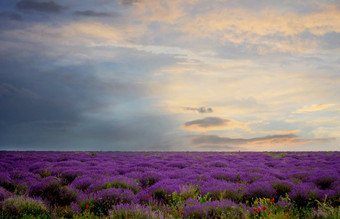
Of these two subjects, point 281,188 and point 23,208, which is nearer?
point 23,208

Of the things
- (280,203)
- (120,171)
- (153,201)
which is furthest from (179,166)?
(280,203)

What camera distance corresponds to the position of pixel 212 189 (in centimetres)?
664

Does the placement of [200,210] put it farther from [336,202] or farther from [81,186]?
[81,186]

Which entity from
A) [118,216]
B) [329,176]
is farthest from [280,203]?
[329,176]

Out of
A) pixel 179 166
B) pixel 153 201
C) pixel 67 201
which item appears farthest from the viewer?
pixel 179 166

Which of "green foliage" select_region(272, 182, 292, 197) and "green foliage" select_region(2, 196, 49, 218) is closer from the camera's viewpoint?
"green foliage" select_region(2, 196, 49, 218)

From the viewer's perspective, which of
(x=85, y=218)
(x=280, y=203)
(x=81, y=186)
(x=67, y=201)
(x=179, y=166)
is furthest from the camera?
(x=179, y=166)

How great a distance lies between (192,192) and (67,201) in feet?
11.3

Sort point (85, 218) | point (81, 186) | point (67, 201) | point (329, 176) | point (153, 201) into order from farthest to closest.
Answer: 1. point (329, 176)
2. point (81, 186)
3. point (67, 201)
4. point (153, 201)
5. point (85, 218)

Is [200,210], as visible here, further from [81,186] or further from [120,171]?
[120,171]

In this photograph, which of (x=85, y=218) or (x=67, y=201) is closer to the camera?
(x=85, y=218)

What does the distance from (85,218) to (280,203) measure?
4150mm

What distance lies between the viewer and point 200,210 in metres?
4.53

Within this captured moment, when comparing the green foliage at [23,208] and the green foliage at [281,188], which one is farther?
the green foliage at [281,188]
